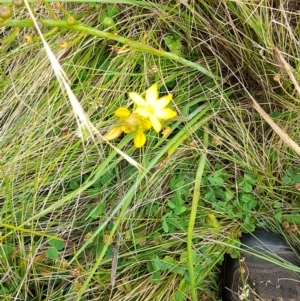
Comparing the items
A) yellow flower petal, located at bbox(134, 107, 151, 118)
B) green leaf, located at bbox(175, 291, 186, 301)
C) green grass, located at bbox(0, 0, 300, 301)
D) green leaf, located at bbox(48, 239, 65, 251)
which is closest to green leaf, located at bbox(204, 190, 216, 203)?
green grass, located at bbox(0, 0, 300, 301)

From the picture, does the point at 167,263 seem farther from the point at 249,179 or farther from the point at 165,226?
the point at 249,179

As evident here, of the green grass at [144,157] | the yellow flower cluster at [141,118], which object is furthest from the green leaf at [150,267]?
the yellow flower cluster at [141,118]

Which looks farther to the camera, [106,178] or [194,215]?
[106,178]

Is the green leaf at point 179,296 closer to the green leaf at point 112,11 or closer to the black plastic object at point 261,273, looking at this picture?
the black plastic object at point 261,273

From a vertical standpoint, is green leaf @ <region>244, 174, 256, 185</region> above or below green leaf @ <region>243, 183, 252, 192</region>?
above

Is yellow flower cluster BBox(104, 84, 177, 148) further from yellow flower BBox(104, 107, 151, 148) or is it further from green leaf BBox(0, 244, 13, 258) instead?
green leaf BBox(0, 244, 13, 258)

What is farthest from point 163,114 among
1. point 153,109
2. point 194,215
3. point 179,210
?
point 179,210
